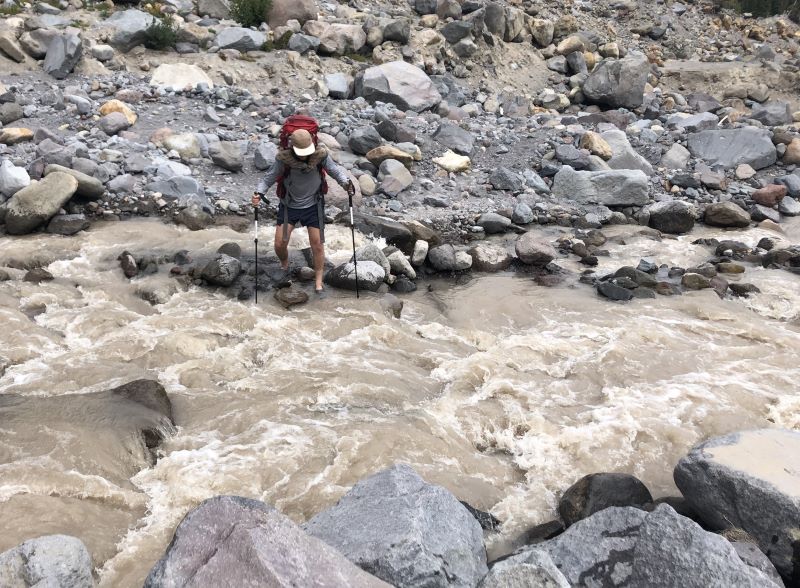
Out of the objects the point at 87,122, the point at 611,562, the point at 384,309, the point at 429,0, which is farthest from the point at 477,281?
the point at 429,0

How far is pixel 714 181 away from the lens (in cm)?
1555

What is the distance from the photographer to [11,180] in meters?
11.2

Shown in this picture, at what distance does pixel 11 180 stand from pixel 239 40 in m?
11.5

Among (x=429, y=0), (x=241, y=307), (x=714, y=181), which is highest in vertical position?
(x=429, y=0)

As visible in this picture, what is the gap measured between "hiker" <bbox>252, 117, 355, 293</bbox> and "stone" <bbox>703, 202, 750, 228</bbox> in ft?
30.9

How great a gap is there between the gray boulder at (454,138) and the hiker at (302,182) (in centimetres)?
756

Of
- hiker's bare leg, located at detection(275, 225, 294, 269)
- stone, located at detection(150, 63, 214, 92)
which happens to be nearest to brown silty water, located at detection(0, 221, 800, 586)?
hiker's bare leg, located at detection(275, 225, 294, 269)

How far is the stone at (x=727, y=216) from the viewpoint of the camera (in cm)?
1386

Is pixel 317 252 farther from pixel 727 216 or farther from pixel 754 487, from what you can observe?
pixel 727 216

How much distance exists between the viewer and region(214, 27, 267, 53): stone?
20500 millimetres

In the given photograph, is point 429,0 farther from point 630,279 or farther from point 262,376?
point 262,376

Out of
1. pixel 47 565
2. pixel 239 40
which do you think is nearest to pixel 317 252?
pixel 47 565

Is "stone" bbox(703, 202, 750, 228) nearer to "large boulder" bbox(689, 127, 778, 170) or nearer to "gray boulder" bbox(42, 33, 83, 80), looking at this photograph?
"large boulder" bbox(689, 127, 778, 170)

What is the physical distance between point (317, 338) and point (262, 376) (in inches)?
48.9
